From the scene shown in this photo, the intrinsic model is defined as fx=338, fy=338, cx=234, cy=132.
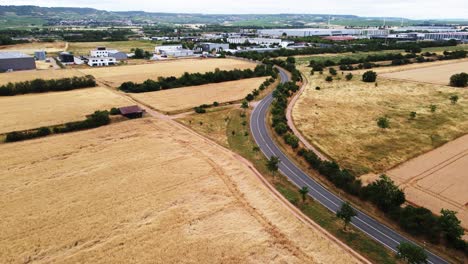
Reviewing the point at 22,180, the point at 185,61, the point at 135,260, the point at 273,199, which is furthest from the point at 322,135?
the point at 185,61

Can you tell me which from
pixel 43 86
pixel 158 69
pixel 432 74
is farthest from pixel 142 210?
pixel 432 74

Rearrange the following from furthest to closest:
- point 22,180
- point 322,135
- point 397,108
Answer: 1. point 397,108
2. point 322,135
3. point 22,180

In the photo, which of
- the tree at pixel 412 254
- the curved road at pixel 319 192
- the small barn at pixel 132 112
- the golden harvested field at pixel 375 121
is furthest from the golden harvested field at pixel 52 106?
the tree at pixel 412 254

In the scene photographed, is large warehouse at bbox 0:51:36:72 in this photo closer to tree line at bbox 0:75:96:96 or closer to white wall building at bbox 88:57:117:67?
white wall building at bbox 88:57:117:67

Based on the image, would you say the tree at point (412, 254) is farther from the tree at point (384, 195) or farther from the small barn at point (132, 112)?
the small barn at point (132, 112)

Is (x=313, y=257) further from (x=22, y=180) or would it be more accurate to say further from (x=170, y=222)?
(x=22, y=180)

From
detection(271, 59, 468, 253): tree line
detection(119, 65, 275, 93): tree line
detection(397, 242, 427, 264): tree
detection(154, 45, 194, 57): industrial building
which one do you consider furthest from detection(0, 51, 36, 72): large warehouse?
detection(397, 242, 427, 264): tree

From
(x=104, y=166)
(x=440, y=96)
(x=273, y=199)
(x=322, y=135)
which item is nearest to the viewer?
(x=273, y=199)
